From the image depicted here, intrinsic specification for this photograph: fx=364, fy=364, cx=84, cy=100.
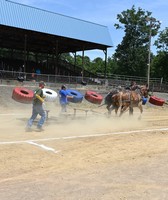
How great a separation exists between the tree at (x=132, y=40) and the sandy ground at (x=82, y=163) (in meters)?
57.2

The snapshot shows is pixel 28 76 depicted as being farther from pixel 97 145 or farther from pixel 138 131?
pixel 97 145

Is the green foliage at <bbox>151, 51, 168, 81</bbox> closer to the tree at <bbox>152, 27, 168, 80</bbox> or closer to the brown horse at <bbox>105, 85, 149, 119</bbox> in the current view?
the tree at <bbox>152, 27, 168, 80</bbox>

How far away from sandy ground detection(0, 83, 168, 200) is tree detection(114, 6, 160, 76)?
57.2 m

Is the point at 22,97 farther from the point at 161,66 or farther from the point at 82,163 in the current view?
the point at 161,66

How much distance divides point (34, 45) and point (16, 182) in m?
48.1

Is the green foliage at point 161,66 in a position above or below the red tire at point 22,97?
above

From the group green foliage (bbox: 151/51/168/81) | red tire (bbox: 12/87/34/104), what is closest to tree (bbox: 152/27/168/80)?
green foliage (bbox: 151/51/168/81)

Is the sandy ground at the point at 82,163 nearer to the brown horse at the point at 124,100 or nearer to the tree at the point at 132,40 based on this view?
the brown horse at the point at 124,100

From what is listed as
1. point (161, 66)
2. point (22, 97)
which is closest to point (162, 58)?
point (161, 66)

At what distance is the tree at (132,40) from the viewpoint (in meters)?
71.6

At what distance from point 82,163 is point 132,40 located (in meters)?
66.4

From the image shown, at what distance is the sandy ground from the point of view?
267 inches

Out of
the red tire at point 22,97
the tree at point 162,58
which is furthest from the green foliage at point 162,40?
the red tire at point 22,97

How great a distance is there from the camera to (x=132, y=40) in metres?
73.3
